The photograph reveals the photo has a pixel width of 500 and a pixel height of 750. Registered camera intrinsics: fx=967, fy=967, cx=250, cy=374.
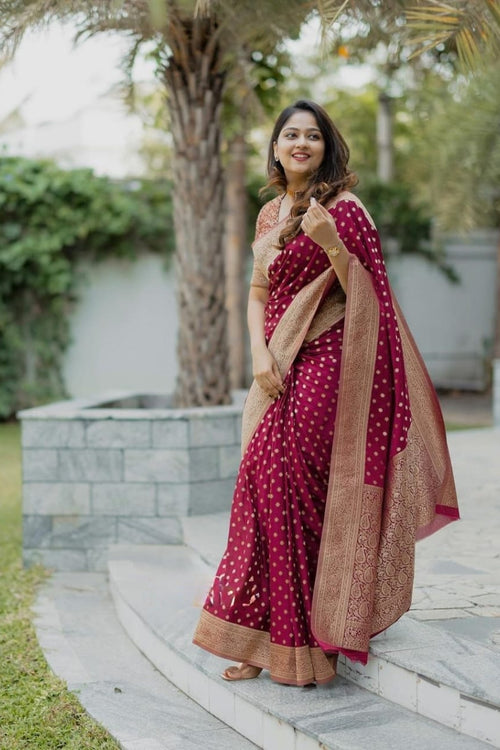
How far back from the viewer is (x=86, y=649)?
3.82m

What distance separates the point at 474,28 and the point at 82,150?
17.0m

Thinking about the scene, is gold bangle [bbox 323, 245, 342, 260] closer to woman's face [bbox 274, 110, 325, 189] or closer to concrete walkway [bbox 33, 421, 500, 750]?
woman's face [bbox 274, 110, 325, 189]

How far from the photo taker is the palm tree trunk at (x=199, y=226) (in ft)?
17.9

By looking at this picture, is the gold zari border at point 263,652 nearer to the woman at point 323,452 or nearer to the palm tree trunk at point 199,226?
the woman at point 323,452

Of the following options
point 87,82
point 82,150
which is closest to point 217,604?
point 87,82

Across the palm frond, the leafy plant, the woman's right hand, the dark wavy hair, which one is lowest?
the woman's right hand

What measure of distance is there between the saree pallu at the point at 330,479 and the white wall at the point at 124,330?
8.17 meters

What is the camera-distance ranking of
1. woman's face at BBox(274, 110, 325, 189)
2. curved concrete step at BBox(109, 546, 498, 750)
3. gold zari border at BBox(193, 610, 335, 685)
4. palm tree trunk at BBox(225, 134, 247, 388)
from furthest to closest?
1. palm tree trunk at BBox(225, 134, 247, 388)
2. woman's face at BBox(274, 110, 325, 189)
3. gold zari border at BBox(193, 610, 335, 685)
4. curved concrete step at BBox(109, 546, 498, 750)

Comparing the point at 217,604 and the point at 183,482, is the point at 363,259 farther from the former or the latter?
the point at 183,482

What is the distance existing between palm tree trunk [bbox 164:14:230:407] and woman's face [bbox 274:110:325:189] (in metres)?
2.62

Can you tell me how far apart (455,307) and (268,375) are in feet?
36.3

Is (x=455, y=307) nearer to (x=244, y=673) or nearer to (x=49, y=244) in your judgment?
(x=49, y=244)

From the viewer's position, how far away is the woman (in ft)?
8.89

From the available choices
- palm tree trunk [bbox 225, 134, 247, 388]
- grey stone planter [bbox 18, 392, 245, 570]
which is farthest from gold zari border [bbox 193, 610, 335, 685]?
palm tree trunk [bbox 225, 134, 247, 388]
